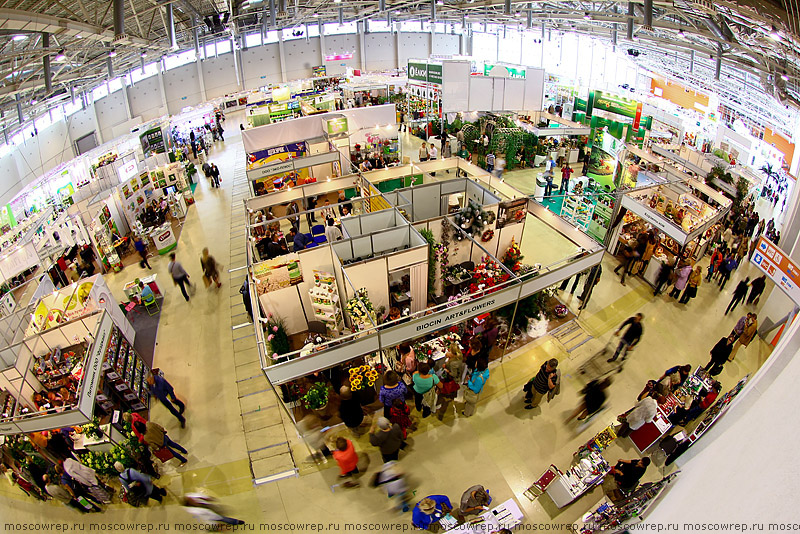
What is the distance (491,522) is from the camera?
13.4 ft

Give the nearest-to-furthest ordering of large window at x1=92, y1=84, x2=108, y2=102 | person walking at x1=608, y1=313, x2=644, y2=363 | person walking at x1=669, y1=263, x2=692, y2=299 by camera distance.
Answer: person walking at x1=608, y1=313, x2=644, y2=363, person walking at x1=669, y1=263, x2=692, y2=299, large window at x1=92, y1=84, x2=108, y2=102

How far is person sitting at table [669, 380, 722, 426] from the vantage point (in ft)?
17.6

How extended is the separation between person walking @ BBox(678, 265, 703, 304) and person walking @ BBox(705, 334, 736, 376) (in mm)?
1549

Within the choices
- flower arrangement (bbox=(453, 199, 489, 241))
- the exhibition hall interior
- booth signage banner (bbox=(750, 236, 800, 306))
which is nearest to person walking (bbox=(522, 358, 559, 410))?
the exhibition hall interior

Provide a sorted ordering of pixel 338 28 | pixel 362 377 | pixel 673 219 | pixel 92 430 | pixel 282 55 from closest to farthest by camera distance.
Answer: pixel 92 430 → pixel 362 377 → pixel 673 219 → pixel 282 55 → pixel 338 28

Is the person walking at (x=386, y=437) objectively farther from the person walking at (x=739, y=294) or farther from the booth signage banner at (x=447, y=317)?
the person walking at (x=739, y=294)

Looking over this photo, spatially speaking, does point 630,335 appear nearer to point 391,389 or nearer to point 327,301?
point 391,389

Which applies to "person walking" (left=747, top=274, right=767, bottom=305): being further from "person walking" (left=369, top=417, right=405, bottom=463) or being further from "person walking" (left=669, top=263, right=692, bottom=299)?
"person walking" (left=369, top=417, right=405, bottom=463)

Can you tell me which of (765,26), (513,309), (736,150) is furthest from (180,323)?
(736,150)

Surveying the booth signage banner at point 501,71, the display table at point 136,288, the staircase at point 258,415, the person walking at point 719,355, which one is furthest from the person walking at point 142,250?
the booth signage banner at point 501,71

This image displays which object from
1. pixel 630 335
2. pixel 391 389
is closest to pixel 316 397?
pixel 391 389

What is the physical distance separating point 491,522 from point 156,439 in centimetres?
422

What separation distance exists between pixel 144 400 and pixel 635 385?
7.85 metres

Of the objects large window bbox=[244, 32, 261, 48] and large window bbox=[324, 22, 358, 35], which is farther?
large window bbox=[324, 22, 358, 35]
